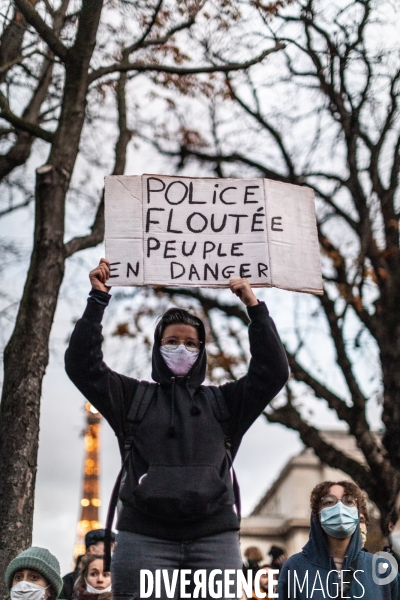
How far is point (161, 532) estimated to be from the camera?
2.96 m

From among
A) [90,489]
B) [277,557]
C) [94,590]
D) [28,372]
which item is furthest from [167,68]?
[90,489]

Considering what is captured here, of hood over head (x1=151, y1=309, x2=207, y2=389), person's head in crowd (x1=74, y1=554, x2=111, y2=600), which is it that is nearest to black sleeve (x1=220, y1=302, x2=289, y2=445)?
hood over head (x1=151, y1=309, x2=207, y2=389)

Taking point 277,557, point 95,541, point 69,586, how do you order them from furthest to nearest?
point 277,557 → point 95,541 → point 69,586

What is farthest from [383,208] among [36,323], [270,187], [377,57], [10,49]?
[270,187]

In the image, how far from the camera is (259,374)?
3.29m

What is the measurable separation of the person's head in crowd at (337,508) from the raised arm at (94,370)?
1581 mm

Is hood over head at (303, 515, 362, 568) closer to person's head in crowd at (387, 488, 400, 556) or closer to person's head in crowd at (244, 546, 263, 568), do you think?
person's head in crowd at (387, 488, 400, 556)

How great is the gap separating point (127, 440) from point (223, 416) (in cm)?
40

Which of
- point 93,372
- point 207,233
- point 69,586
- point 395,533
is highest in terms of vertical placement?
point 207,233

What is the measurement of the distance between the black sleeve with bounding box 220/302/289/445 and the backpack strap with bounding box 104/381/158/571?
0.36 metres

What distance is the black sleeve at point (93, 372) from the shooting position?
10.6 ft

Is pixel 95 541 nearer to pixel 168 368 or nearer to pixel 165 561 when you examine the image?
pixel 168 368

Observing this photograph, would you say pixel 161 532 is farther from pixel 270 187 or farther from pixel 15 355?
pixel 15 355

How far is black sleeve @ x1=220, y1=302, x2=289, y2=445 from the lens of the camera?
3277mm
